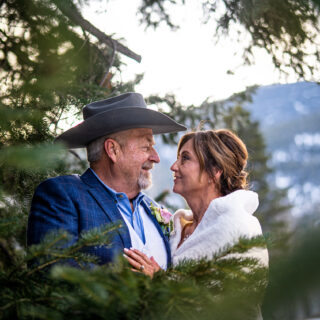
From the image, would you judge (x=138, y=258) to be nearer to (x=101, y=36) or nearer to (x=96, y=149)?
(x=96, y=149)

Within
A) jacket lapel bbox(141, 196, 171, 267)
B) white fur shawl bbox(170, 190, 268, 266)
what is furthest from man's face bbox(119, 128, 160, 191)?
white fur shawl bbox(170, 190, 268, 266)

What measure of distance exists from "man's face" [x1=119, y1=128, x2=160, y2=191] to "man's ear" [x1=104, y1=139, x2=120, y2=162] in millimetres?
44

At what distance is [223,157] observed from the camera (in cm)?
345

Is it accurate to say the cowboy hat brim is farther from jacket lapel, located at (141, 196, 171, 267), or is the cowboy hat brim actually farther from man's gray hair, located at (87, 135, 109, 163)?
jacket lapel, located at (141, 196, 171, 267)

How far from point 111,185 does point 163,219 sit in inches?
20.2

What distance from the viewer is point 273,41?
12.5 feet

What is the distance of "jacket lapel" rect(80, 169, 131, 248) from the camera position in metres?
2.78

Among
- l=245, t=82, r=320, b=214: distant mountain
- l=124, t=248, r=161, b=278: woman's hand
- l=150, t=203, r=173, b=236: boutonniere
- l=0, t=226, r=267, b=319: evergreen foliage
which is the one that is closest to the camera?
l=0, t=226, r=267, b=319: evergreen foliage

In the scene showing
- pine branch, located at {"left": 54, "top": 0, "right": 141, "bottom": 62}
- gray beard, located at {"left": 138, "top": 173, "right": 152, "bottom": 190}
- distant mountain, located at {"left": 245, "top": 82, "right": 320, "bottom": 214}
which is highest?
distant mountain, located at {"left": 245, "top": 82, "right": 320, "bottom": 214}

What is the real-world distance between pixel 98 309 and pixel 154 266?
1400mm

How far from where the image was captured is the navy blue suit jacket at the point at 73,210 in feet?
8.40

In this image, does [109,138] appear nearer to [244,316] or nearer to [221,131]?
[221,131]

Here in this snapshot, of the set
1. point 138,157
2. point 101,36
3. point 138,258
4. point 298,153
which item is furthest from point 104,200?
point 298,153

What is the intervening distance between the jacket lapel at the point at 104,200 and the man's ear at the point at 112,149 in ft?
0.84
